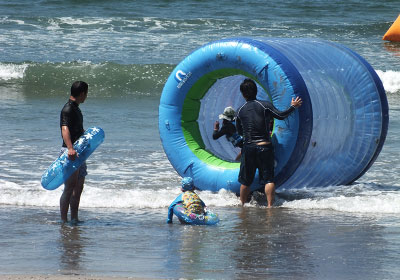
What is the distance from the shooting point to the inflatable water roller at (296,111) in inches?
308

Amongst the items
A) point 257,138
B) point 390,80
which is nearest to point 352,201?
point 257,138

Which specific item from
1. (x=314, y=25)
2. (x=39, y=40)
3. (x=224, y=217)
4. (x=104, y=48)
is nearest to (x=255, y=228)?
(x=224, y=217)

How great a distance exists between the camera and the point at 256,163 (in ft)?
25.6

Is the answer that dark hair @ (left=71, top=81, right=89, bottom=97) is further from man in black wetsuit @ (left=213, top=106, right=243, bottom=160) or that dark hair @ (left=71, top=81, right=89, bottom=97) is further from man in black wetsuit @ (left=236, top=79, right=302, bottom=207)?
man in black wetsuit @ (left=213, top=106, right=243, bottom=160)

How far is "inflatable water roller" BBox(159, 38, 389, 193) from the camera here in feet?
25.7

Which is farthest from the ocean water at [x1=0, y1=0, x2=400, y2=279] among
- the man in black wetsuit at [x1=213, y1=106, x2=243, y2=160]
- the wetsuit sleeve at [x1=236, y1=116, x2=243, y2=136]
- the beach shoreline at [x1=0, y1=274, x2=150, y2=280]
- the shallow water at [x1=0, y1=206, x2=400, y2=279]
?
the wetsuit sleeve at [x1=236, y1=116, x2=243, y2=136]

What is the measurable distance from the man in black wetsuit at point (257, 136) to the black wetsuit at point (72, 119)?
1.71 meters

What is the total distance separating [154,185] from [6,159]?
238 centimetres

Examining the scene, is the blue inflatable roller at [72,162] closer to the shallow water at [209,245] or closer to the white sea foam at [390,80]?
the shallow water at [209,245]

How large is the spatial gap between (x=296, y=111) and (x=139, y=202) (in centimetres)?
188

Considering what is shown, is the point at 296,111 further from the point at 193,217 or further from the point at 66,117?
the point at 66,117

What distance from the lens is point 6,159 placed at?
33.8 feet

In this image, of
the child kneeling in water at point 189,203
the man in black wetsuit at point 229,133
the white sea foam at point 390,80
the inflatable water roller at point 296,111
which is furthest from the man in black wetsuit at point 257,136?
the white sea foam at point 390,80

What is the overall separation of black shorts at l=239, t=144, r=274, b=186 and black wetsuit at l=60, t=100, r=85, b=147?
1.74m
